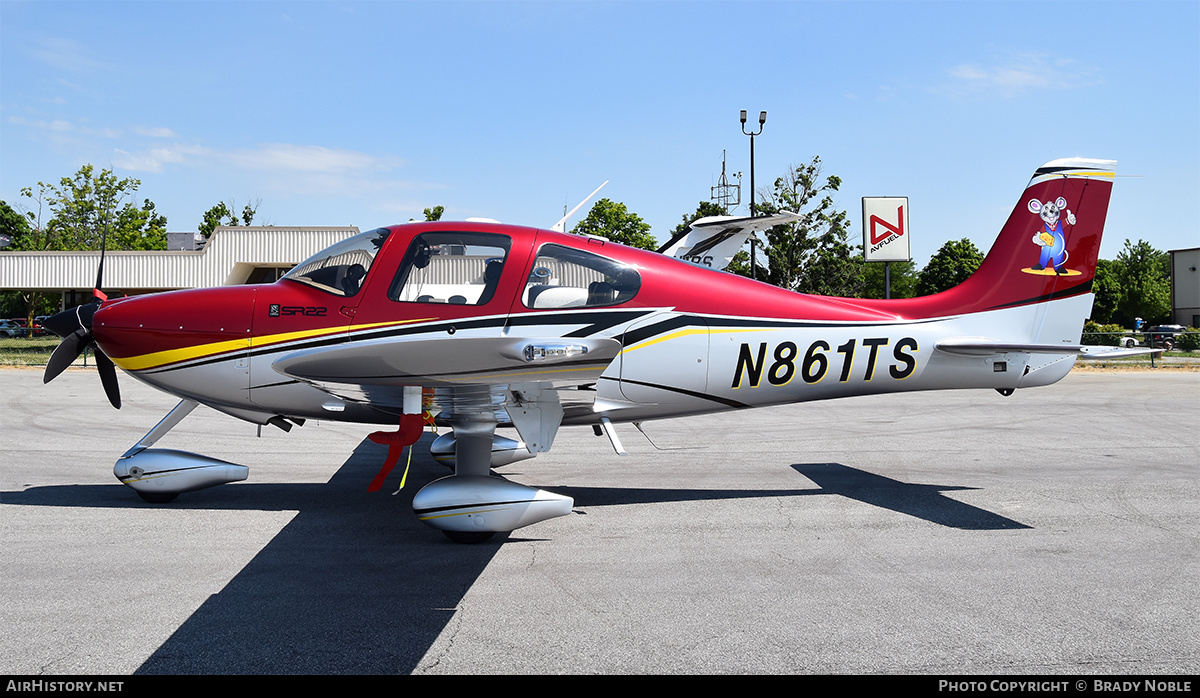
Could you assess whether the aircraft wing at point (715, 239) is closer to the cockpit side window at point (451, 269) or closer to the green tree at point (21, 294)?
the cockpit side window at point (451, 269)

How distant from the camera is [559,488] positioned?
7488 mm

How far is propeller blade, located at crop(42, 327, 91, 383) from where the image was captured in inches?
262

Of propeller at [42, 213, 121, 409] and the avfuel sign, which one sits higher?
the avfuel sign

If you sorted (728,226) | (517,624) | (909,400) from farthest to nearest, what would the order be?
(728,226), (909,400), (517,624)

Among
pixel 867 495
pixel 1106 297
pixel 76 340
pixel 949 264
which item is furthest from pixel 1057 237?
pixel 1106 297

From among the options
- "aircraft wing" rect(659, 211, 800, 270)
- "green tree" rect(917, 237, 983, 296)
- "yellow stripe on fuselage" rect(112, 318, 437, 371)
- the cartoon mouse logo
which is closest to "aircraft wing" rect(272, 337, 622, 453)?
"yellow stripe on fuselage" rect(112, 318, 437, 371)

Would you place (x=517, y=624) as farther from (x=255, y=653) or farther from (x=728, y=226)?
(x=728, y=226)

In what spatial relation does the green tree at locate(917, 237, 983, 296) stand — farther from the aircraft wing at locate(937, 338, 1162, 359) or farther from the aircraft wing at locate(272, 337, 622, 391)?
the aircraft wing at locate(272, 337, 622, 391)

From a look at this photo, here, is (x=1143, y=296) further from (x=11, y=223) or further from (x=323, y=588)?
(x=11, y=223)

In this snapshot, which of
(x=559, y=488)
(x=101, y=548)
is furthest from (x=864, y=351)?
(x=101, y=548)

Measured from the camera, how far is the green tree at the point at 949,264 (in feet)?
212

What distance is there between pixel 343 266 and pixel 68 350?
9.50 feet

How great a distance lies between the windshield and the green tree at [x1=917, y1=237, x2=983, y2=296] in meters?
65.2
